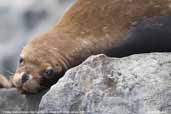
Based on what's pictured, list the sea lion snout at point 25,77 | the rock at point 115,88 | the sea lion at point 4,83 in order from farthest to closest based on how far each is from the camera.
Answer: the sea lion at point 4,83 < the sea lion snout at point 25,77 < the rock at point 115,88

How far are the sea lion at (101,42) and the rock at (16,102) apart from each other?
7 cm

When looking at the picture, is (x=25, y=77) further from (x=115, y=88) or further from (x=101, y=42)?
(x=115, y=88)

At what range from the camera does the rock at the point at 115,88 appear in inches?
162

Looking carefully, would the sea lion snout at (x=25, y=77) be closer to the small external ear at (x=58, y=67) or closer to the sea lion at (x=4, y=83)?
the small external ear at (x=58, y=67)

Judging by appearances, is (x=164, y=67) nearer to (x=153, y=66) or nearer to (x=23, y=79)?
(x=153, y=66)

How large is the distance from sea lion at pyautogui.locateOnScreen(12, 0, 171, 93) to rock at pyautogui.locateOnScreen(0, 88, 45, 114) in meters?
0.07

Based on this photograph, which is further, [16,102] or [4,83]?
[4,83]

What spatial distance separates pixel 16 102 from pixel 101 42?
2.61ft

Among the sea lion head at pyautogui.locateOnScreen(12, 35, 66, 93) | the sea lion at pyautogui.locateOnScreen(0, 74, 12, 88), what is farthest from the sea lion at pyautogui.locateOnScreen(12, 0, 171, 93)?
the sea lion at pyautogui.locateOnScreen(0, 74, 12, 88)

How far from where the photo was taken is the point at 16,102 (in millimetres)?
4969

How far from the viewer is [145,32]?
487cm

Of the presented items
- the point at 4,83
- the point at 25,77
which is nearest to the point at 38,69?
the point at 25,77

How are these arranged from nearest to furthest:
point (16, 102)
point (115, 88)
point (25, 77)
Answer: point (115, 88) → point (25, 77) → point (16, 102)

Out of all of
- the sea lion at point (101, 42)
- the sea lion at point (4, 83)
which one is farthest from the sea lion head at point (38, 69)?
the sea lion at point (4, 83)
